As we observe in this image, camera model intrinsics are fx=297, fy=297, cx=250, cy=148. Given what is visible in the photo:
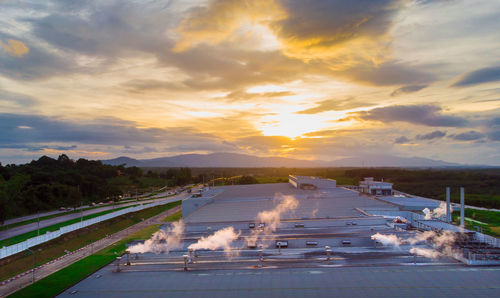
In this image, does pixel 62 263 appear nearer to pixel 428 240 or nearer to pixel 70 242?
pixel 70 242

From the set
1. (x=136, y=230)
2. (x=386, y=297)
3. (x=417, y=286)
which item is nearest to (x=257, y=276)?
(x=386, y=297)

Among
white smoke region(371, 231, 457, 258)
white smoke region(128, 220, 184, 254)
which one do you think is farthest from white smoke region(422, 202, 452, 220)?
white smoke region(128, 220, 184, 254)

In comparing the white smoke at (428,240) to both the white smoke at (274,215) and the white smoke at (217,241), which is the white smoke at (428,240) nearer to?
the white smoke at (274,215)

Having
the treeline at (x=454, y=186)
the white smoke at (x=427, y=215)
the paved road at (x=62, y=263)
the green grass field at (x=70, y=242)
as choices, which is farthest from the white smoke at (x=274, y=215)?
the treeline at (x=454, y=186)

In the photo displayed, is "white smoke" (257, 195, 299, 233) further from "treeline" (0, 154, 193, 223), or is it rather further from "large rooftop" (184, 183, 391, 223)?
"treeline" (0, 154, 193, 223)

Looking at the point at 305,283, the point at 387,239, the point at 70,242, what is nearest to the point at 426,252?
the point at 387,239
